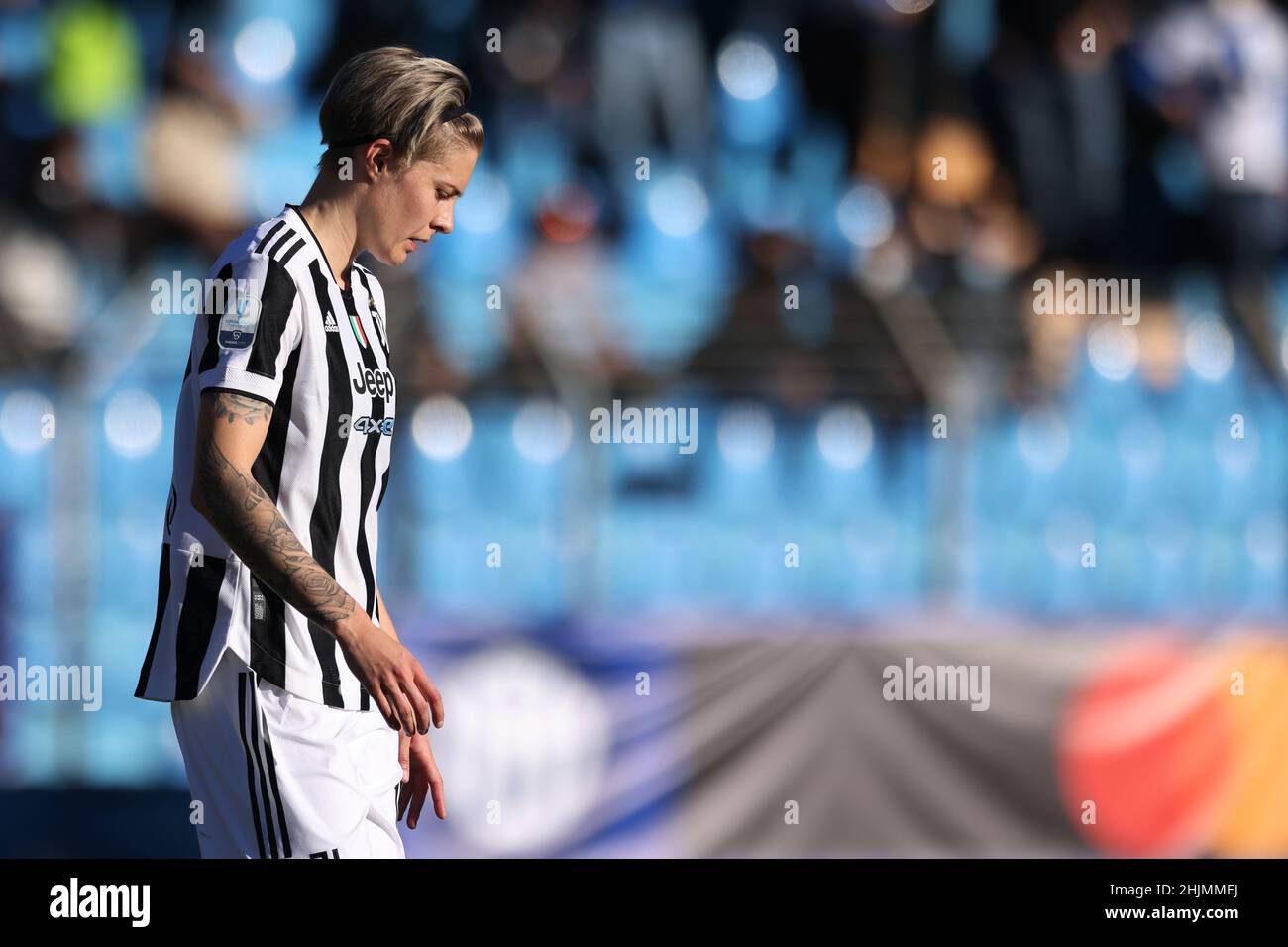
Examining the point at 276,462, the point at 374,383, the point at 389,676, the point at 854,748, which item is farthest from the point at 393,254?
the point at 854,748

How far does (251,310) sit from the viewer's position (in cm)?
146

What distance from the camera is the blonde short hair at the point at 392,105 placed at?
1.58 meters

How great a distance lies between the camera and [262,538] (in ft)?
4.52

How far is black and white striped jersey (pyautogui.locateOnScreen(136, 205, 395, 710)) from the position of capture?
146cm

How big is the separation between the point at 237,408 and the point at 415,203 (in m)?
0.37

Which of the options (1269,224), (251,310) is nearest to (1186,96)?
(1269,224)

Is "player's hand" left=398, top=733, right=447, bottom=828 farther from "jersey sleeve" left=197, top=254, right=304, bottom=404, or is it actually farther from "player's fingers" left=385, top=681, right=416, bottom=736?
"jersey sleeve" left=197, top=254, right=304, bottom=404

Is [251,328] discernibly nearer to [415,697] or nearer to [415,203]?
[415,203]

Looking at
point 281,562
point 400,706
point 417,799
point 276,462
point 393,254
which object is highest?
point 393,254

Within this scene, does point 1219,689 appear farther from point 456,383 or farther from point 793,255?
point 456,383

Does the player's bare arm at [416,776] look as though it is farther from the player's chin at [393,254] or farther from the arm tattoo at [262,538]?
the player's chin at [393,254]

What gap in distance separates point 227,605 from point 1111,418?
2940 millimetres

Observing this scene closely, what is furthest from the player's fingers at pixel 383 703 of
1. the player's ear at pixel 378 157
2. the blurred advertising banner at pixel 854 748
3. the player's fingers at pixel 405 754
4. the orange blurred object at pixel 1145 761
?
the orange blurred object at pixel 1145 761

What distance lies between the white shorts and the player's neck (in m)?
0.51
